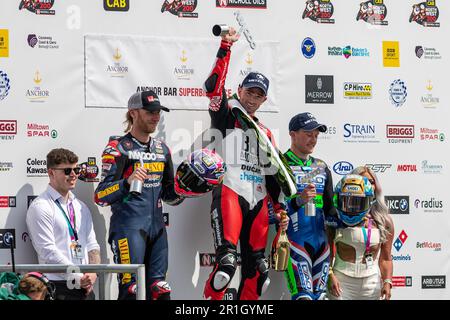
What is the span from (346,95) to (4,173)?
3.03 metres

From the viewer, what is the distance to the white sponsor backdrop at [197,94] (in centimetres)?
687

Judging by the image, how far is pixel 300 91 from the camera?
754 centimetres

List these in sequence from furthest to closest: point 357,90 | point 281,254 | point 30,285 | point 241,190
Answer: point 357,90, point 241,190, point 281,254, point 30,285

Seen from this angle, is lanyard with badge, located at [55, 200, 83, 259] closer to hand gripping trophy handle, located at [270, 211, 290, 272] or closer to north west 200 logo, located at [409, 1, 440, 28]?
hand gripping trophy handle, located at [270, 211, 290, 272]

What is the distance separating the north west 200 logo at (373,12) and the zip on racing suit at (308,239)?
1.50 meters

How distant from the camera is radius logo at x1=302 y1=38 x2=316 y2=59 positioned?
7.54m

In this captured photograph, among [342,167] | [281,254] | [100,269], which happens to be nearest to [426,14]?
[342,167]

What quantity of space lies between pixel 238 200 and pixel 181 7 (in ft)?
5.66

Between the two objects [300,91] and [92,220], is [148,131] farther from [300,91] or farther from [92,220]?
[300,91]

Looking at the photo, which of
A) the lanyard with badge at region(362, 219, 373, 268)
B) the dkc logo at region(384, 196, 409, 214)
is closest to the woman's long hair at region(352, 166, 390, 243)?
the lanyard with badge at region(362, 219, 373, 268)

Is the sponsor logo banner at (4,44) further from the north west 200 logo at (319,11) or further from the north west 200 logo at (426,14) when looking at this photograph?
the north west 200 logo at (426,14)

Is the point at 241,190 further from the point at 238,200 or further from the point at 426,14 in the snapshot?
the point at 426,14

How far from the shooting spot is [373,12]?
7.74 meters

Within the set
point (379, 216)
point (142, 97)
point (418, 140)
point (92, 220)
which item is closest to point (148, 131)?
point (142, 97)
